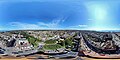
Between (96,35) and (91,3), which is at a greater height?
(91,3)

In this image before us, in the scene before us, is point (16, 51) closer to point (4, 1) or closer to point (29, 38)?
point (29, 38)

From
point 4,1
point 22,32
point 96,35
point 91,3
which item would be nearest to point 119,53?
point 96,35

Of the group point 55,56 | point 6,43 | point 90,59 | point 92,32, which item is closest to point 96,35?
point 92,32

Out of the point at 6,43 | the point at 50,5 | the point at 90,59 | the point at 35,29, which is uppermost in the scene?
the point at 50,5

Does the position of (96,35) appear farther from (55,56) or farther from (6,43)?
(6,43)

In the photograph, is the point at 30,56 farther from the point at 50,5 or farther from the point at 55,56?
the point at 50,5

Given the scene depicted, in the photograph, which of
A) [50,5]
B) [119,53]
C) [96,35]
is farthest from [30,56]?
[119,53]

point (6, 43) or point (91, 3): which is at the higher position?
point (91, 3)
